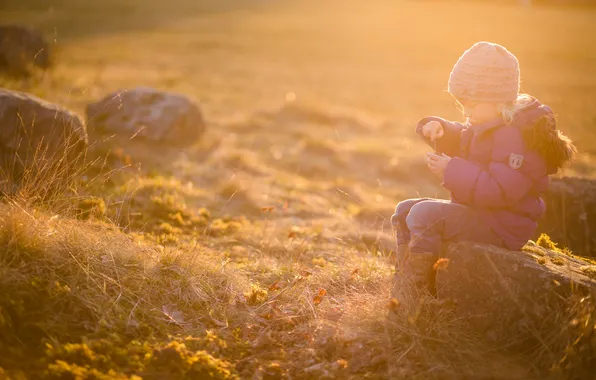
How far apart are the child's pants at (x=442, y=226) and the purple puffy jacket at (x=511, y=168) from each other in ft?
0.22

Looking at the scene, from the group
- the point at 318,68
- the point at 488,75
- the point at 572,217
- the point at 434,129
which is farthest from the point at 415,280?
the point at 318,68

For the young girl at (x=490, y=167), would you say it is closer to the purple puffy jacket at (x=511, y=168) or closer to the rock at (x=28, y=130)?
the purple puffy jacket at (x=511, y=168)

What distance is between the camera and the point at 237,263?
5.30 m

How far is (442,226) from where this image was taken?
165 inches

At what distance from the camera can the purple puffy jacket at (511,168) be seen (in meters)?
3.90

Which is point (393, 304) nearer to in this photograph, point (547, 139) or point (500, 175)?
point (500, 175)

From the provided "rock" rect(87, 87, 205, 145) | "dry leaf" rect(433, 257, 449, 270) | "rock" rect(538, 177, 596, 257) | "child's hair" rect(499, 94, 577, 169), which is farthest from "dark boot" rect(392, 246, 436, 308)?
"rock" rect(87, 87, 205, 145)

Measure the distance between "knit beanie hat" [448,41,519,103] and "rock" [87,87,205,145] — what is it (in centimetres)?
656

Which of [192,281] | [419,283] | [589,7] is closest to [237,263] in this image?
[192,281]

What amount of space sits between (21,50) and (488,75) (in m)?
15.8

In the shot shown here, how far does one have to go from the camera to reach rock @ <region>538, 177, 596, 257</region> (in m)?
6.00

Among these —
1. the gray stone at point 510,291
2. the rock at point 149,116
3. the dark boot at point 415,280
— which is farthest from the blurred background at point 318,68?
the gray stone at point 510,291

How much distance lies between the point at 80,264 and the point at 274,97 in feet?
53.9

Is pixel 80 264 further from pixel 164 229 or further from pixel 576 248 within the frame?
pixel 576 248
